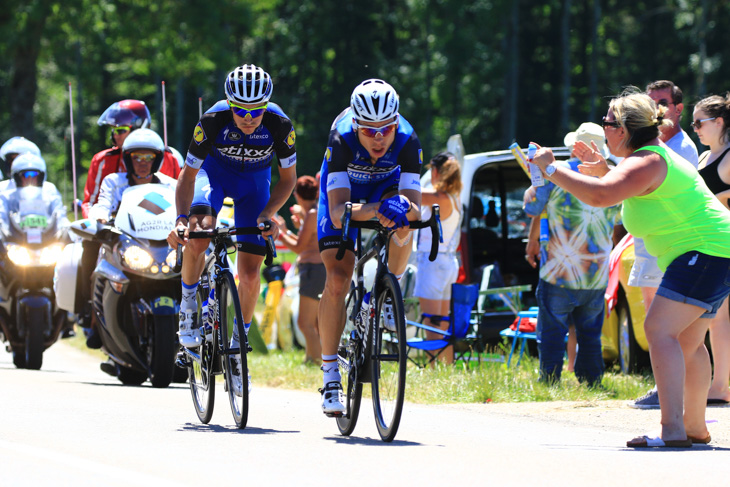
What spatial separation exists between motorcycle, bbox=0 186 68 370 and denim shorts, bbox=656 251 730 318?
797cm

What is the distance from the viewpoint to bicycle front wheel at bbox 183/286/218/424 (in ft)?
27.1

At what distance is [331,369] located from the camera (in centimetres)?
782

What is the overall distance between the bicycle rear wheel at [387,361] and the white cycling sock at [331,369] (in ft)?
1.37


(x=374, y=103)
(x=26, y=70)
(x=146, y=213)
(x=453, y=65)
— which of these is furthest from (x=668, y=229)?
(x=453, y=65)

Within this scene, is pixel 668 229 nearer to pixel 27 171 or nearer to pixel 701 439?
pixel 701 439

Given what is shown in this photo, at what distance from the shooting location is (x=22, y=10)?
1148 inches

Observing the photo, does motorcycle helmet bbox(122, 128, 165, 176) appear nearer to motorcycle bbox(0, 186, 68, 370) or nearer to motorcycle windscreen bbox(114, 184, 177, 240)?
motorcycle windscreen bbox(114, 184, 177, 240)

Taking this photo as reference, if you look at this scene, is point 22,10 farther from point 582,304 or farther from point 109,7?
point 582,304

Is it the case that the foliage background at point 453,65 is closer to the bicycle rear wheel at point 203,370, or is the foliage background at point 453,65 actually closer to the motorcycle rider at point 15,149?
the motorcycle rider at point 15,149

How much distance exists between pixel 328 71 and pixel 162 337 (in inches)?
2128

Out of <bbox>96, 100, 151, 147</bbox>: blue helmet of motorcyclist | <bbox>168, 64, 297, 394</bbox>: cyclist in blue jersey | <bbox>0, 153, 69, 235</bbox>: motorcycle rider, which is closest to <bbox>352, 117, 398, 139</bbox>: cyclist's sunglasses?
<bbox>168, 64, 297, 394</bbox>: cyclist in blue jersey

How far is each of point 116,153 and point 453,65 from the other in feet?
146

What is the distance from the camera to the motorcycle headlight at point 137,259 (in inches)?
432

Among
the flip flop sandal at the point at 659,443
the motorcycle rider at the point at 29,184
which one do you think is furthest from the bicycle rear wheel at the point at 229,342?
the motorcycle rider at the point at 29,184
